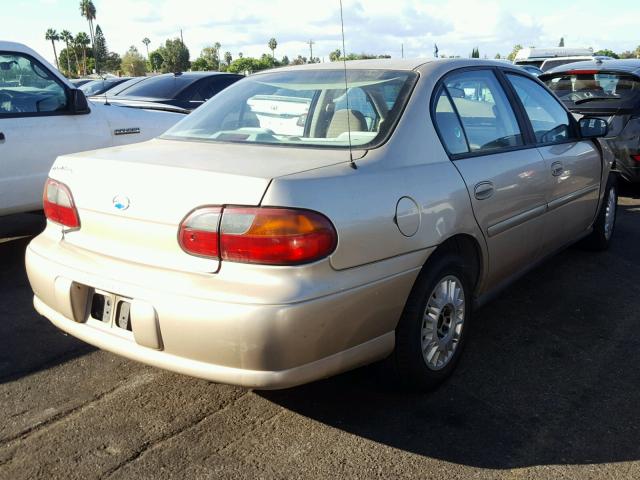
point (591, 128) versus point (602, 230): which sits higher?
point (591, 128)

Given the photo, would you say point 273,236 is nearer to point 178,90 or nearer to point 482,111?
point 482,111

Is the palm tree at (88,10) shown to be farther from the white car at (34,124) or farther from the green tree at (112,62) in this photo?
the white car at (34,124)

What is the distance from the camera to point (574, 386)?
3.35 meters

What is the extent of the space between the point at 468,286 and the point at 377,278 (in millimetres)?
854

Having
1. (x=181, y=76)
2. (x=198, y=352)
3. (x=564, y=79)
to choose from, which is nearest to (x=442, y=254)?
(x=198, y=352)

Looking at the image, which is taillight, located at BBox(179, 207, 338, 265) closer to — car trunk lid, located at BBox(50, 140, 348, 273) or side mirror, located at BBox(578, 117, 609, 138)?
car trunk lid, located at BBox(50, 140, 348, 273)

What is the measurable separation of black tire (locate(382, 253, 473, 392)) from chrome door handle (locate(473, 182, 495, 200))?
357 mm

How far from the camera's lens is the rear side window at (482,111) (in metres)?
3.56

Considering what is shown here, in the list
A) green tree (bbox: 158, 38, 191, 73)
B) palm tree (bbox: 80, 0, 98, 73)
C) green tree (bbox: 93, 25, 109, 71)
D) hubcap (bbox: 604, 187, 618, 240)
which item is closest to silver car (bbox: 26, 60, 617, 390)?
hubcap (bbox: 604, 187, 618, 240)

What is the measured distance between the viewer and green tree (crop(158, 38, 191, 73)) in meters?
77.9

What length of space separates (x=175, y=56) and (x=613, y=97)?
259ft

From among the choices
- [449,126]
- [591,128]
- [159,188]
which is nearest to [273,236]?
[159,188]

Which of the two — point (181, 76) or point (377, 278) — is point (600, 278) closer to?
point (377, 278)

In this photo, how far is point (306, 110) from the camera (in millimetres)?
3561
